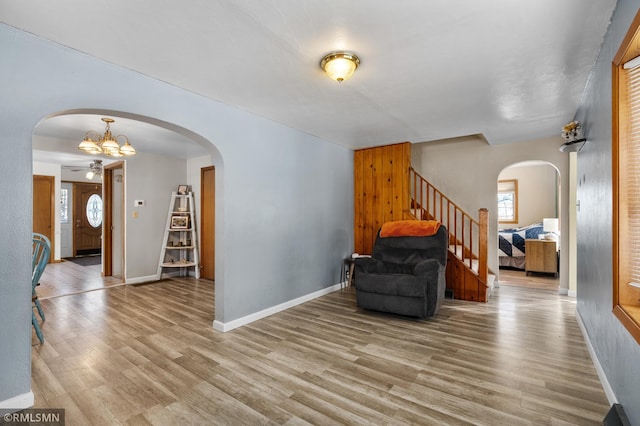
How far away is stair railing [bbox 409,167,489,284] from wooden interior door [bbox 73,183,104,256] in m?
9.21

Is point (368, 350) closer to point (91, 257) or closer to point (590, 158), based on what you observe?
point (590, 158)

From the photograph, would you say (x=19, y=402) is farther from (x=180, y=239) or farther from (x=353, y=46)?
(x=180, y=239)

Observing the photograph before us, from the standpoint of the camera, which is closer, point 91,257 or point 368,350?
point 368,350

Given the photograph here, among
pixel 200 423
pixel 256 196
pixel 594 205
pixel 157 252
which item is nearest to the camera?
pixel 200 423

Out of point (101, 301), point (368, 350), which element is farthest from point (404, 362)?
point (101, 301)

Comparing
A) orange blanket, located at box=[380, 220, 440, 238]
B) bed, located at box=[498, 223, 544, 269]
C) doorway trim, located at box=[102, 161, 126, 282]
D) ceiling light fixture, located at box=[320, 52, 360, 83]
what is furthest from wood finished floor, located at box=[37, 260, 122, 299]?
bed, located at box=[498, 223, 544, 269]

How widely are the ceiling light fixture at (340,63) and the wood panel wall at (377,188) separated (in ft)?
9.47

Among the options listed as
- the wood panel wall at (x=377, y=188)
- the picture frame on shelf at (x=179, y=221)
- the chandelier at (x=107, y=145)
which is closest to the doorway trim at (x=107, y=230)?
the picture frame on shelf at (x=179, y=221)

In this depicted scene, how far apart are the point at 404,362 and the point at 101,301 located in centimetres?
424

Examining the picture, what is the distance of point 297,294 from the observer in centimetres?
421

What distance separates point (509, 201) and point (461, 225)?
13.7ft

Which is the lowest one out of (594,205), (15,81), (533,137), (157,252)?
(157,252)

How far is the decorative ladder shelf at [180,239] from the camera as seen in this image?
5.95 metres

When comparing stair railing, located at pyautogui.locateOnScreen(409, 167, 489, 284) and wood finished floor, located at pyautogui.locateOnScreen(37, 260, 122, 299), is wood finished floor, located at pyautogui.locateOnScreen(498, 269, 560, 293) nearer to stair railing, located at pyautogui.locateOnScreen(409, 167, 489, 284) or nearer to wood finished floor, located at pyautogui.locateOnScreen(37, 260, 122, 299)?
stair railing, located at pyautogui.locateOnScreen(409, 167, 489, 284)
